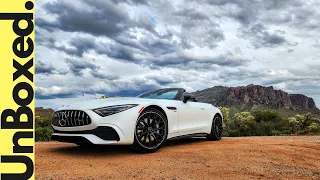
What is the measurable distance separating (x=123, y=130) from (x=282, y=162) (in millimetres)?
2813

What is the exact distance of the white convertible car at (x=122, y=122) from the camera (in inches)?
219

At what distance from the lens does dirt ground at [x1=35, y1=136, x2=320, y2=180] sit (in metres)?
4.47

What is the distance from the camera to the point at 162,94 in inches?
292

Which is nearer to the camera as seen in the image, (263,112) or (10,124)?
(10,124)

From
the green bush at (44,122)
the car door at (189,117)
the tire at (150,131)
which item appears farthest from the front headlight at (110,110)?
the green bush at (44,122)

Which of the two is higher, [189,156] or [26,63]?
[26,63]

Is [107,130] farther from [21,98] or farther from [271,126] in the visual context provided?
[271,126]

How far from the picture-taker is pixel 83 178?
422 cm

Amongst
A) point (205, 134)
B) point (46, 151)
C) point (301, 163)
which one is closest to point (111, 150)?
point (46, 151)

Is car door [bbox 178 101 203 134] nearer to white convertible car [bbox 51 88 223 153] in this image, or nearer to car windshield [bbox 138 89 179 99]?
white convertible car [bbox 51 88 223 153]

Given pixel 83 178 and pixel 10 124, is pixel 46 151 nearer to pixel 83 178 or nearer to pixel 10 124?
pixel 83 178

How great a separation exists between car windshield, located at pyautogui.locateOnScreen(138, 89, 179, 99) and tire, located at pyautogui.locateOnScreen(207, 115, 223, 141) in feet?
5.57

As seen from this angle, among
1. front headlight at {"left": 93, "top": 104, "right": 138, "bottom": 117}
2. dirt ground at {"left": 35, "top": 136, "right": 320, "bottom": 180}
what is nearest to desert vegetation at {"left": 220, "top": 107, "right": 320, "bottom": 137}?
dirt ground at {"left": 35, "top": 136, "right": 320, "bottom": 180}

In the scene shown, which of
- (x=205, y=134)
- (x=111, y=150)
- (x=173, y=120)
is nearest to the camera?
(x=111, y=150)
